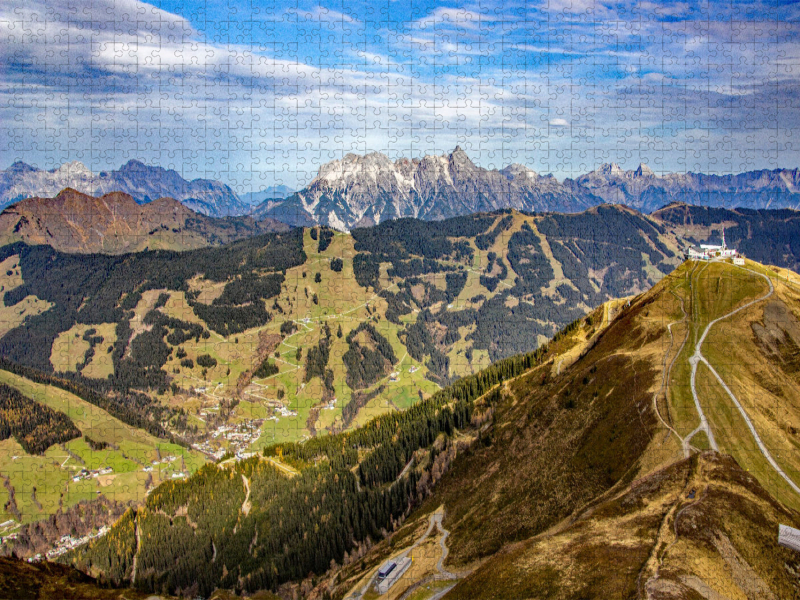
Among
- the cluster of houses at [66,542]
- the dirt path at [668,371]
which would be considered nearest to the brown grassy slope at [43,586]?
the cluster of houses at [66,542]

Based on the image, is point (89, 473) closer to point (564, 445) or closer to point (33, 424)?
point (33, 424)

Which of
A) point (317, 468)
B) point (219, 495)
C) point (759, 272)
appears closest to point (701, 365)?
point (759, 272)

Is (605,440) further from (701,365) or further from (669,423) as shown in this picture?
(701,365)

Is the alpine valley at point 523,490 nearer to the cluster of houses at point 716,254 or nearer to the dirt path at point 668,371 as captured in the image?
the dirt path at point 668,371

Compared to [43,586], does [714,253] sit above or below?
above

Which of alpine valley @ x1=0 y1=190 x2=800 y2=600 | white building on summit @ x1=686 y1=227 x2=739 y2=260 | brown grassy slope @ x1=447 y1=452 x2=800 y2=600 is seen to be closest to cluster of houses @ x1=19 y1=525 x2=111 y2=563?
alpine valley @ x1=0 y1=190 x2=800 y2=600

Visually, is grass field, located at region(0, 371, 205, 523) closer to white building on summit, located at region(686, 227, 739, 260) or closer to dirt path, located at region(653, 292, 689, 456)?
dirt path, located at region(653, 292, 689, 456)

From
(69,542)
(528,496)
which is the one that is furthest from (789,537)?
(69,542)

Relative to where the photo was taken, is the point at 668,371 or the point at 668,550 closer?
the point at 668,550
